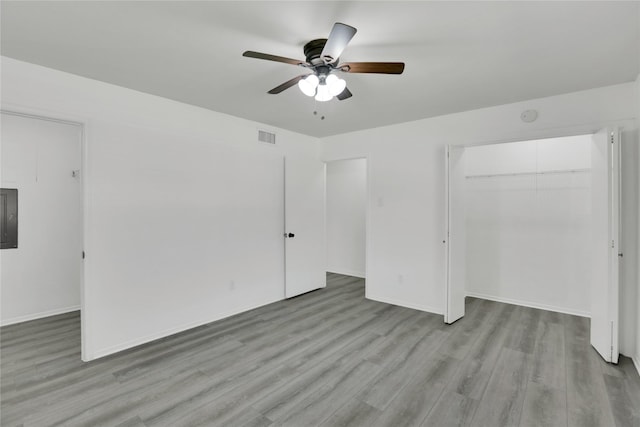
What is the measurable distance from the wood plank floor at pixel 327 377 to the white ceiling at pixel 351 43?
8.31 ft

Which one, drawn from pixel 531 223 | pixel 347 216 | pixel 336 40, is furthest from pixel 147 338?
pixel 531 223

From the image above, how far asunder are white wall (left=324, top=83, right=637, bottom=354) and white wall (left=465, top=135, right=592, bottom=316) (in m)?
1.10

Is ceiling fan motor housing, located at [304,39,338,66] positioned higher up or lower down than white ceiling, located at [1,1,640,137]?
lower down

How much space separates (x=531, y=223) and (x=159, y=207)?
A: 4727 millimetres

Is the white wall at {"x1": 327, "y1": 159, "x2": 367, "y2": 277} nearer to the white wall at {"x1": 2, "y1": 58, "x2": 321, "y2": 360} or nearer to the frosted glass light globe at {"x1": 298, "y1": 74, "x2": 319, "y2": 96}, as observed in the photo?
the white wall at {"x1": 2, "y1": 58, "x2": 321, "y2": 360}

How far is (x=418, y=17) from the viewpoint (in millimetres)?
1816

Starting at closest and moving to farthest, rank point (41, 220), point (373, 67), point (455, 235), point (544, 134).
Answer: point (373, 67) < point (544, 134) < point (455, 235) < point (41, 220)

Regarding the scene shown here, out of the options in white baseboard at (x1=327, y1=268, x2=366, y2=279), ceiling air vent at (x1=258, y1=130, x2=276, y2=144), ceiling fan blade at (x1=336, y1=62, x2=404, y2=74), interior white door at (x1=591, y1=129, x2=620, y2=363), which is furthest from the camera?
white baseboard at (x1=327, y1=268, x2=366, y2=279)

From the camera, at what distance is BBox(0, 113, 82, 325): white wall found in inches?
144

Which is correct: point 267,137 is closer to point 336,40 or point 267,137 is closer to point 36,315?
point 336,40

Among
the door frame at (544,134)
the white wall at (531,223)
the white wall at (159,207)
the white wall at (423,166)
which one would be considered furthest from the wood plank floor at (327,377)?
the door frame at (544,134)

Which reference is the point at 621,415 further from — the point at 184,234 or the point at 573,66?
the point at 184,234

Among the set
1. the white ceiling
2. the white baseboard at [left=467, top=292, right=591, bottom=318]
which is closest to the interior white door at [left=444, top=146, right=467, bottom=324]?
the white ceiling

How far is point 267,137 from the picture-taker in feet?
13.9
